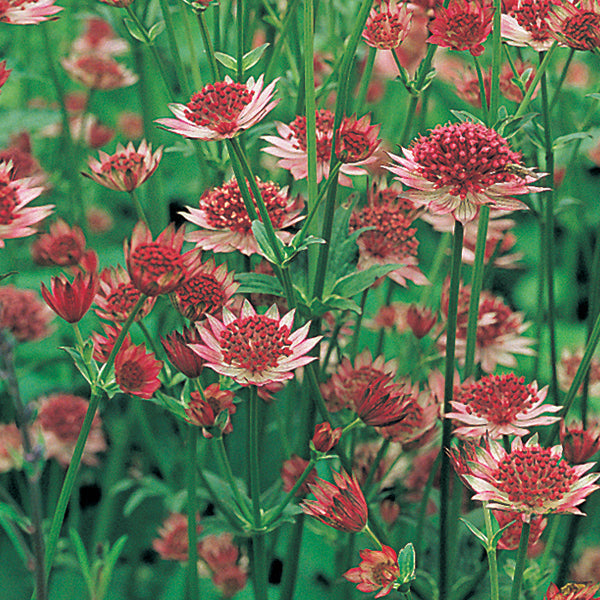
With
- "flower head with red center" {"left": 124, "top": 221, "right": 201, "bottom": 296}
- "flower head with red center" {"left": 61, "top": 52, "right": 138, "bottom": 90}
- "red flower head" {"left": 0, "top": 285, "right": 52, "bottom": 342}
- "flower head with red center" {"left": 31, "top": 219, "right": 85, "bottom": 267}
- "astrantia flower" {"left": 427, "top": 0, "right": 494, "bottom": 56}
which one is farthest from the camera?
"flower head with red center" {"left": 61, "top": 52, "right": 138, "bottom": 90}

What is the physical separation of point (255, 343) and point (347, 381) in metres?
0.17

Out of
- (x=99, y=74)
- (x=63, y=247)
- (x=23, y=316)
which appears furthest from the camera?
(x=99, y=74)

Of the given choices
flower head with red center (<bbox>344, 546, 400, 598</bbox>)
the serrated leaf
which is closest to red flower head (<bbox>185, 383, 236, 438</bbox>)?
flower head with red center (<bbox>344, 546, 400, 598</bbox>)

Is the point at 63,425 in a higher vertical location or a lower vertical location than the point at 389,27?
lower

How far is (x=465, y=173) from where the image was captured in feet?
1.68

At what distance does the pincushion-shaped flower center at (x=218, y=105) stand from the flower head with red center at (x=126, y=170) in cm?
7

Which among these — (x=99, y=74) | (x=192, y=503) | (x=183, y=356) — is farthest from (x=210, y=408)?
(x=99, y=74)

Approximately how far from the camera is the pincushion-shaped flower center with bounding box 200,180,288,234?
580mm

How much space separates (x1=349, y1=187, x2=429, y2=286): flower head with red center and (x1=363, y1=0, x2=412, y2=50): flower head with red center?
127 mm

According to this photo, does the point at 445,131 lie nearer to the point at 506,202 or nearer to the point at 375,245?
the point at 506,202

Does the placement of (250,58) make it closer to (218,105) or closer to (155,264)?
(218,105)

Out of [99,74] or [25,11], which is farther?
[99,74]

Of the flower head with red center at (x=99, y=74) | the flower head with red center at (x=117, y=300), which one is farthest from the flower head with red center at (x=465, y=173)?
the flower head with red center at (x=99, y=74)

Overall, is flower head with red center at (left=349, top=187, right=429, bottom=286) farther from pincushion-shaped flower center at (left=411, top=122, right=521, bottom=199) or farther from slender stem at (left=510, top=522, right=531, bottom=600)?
slender stem at (left=510, top=522, right=531, bottom=600)
